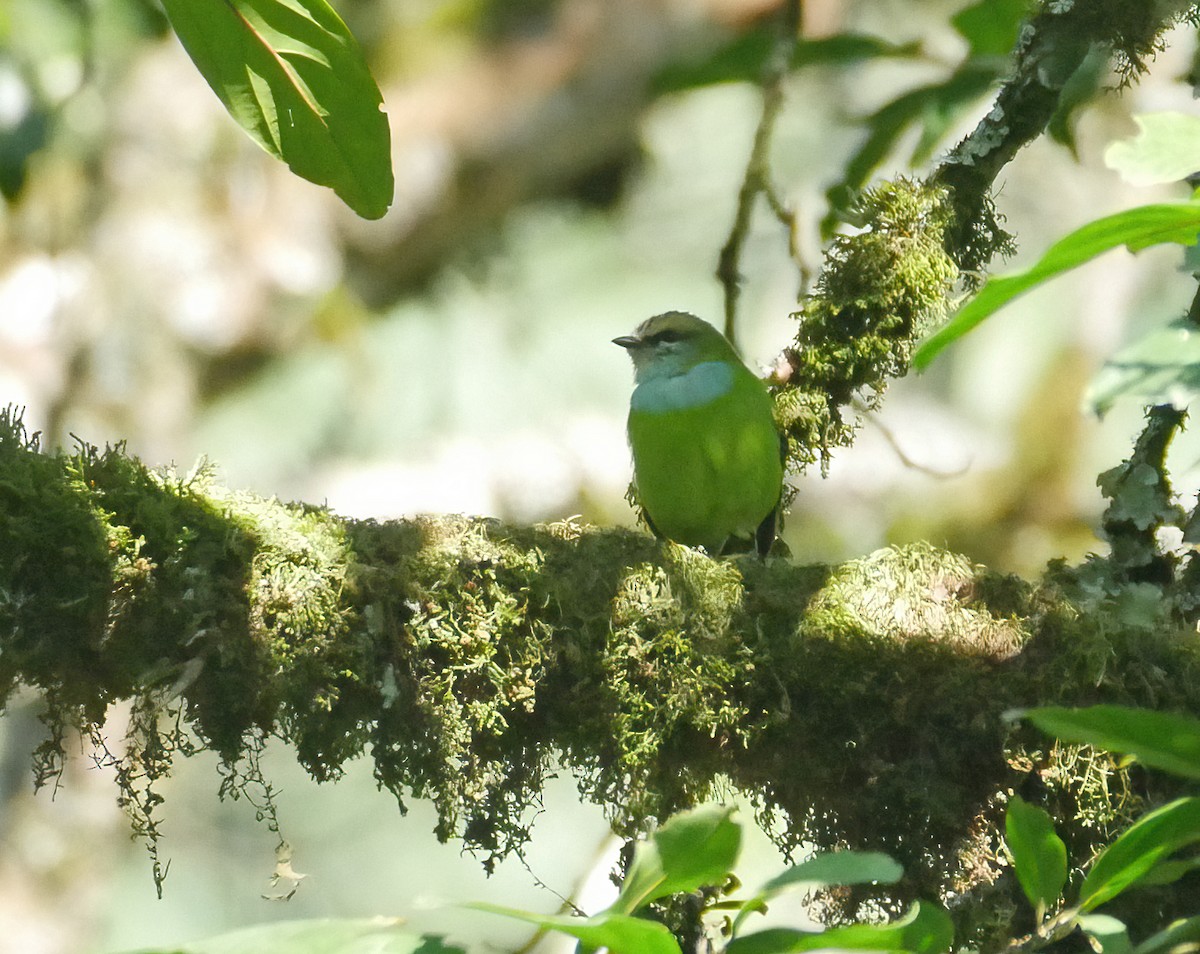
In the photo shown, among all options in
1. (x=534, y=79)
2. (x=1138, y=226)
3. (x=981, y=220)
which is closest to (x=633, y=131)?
(x=534, y=79)

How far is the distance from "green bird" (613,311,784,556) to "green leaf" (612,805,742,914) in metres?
2.30

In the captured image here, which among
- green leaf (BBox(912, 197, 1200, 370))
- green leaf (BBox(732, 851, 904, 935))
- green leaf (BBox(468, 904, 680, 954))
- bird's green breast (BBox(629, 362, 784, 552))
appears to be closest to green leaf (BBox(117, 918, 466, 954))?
green leaf (BBox(468, 904, 680, 954))

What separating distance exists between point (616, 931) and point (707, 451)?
2.62 m

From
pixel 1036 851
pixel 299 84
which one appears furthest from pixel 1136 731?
pixel 299 84

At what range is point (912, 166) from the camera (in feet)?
11.4

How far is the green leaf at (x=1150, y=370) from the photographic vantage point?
1.22 metres

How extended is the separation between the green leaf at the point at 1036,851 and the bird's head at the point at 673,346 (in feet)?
9.11

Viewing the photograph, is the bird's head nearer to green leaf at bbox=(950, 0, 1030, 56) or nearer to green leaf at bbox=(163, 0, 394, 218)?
green leaf at bbox=(950, 0, 1030, 56)

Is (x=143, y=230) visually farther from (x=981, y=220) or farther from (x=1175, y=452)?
(x=1175, y=452)

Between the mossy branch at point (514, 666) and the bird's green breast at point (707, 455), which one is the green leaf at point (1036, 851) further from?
the bird's green breast at point (707, 455)

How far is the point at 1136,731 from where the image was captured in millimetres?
1361

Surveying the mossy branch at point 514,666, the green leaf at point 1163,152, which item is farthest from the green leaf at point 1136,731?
the mossy branch at point 514,666

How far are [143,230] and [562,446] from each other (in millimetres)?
2285

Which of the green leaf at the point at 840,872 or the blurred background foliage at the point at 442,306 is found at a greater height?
Result: the blurred background foliage at the point at 442,306
